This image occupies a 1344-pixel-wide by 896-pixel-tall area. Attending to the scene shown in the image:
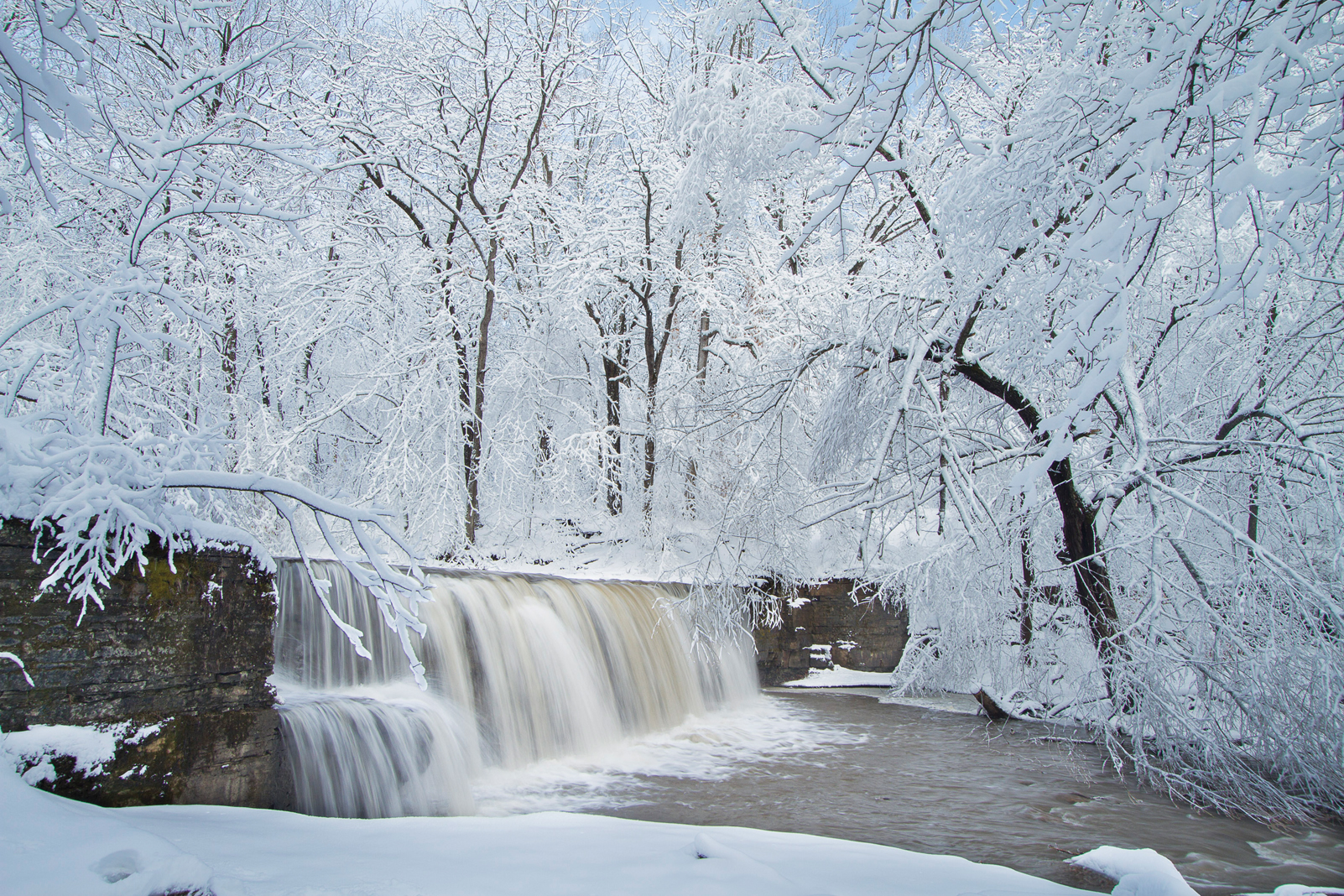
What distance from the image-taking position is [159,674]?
4.16 m

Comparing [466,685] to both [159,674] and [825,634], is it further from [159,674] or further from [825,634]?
[825,634]

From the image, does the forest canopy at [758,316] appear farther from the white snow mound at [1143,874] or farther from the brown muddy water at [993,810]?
the white snow mound at [1143,874]

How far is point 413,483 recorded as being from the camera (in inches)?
491

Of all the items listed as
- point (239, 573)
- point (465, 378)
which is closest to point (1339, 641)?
point (239, 573)

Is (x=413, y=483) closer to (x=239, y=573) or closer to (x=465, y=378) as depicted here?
(x=465, y=378)

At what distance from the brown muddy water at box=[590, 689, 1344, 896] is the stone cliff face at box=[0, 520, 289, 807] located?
8.22 ft

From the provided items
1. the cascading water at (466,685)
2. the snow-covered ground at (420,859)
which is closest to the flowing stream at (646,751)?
the cascading water at (466,685)

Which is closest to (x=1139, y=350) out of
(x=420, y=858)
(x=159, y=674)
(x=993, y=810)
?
(x=993, y=810)

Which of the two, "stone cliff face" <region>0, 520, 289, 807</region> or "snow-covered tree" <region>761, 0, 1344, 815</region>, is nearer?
"snow-covered tree" <region>761, 0, 1344, 815</region>

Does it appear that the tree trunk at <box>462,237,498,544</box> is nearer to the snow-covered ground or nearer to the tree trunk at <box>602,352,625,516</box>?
the tree trunk at <box>602,352,625,516</box>

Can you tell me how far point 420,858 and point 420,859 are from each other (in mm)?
17

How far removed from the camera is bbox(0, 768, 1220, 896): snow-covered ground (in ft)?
8.89

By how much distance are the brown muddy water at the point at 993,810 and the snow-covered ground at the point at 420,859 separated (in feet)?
3.37

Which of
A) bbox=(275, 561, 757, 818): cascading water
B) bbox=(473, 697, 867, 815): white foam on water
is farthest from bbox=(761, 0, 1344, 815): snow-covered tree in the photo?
bbox=(275, 561, 757, 818): cascading water
